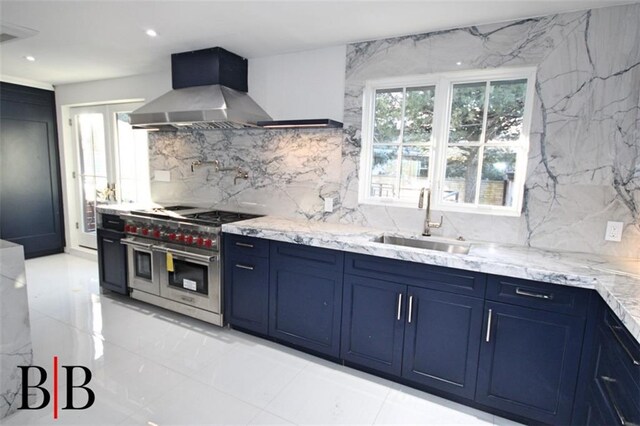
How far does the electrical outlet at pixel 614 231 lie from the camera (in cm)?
213

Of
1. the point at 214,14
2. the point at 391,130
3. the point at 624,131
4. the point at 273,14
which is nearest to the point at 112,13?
the point at 214,14

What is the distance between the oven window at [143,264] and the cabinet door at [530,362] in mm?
2894

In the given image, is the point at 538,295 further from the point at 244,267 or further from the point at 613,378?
the point at 244,267

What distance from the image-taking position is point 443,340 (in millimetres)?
2062

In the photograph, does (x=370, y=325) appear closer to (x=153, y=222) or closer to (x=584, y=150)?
(x=584, y=150)

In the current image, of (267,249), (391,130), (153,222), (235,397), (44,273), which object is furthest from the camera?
(44,273)

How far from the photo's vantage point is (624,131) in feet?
6.88

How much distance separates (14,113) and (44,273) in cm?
215

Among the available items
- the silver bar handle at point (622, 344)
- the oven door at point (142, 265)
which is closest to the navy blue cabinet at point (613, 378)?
the silver bar handle at point (622, 344)

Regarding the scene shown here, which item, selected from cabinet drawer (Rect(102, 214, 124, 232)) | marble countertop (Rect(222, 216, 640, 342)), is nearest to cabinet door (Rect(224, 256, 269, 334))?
marble countertop (Rect(222, 216, 640, 342))

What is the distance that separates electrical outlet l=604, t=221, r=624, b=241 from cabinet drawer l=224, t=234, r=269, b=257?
2.28 meters

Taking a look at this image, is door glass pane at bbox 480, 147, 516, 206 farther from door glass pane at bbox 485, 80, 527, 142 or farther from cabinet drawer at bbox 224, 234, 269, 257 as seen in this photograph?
cabinet drawer at bbox 224, 234, 269, 257

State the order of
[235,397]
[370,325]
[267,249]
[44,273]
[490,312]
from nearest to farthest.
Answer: [490,312] → [235,397] → [370,325] → [267,249] → [44,273]

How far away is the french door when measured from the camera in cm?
430
